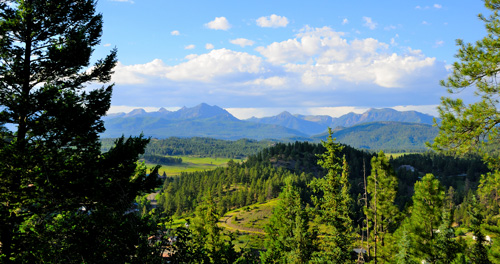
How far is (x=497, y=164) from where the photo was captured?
10555mm

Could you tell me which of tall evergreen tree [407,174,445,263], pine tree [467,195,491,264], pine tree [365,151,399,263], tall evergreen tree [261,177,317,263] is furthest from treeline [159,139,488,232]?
tall evergreen tree [407,174,445,263]

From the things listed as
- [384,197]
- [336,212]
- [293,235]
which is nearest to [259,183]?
[293,235]

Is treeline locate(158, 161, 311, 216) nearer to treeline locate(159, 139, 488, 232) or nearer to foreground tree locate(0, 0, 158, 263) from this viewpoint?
treeline locate(159, 139, 488, 232)

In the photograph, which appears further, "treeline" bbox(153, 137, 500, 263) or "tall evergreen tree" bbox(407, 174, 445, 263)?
"tall evergreen tree" bbox(407, 174, 445, 263)

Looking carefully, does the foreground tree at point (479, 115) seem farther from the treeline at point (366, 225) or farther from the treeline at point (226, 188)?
→ the treeline at point (226, 188)

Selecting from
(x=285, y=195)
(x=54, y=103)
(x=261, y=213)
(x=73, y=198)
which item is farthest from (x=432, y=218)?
(x=261, y=213)

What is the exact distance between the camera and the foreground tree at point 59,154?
934 centimetres

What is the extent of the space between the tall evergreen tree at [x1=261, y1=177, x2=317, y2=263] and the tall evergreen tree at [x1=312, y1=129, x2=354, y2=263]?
3768 mm

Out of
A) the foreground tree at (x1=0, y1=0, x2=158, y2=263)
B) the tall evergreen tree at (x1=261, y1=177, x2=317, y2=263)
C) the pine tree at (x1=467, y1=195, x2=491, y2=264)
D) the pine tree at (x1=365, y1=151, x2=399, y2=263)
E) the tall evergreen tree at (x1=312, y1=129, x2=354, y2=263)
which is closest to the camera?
the foreground tree at (x1=0, y1=0, x2=158, y2=263)

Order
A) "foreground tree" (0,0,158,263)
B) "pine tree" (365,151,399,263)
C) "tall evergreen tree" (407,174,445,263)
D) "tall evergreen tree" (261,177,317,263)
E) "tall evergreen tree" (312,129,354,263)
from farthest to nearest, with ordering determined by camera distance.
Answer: "pine tree" (365,151,399,263)
"tall evergreen tree" (407,174,445,263)
"tall evergreen tree" (261,177,317,263)
"tall evergreen tree" (312,129,354,263)
"foreground tree" (0,0,158,263)

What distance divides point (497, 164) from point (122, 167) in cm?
Result: 1520

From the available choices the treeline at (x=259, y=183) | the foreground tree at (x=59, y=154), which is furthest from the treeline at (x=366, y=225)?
the treeline at (x=259, y=183)

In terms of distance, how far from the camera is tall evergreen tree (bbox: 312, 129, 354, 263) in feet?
62.4

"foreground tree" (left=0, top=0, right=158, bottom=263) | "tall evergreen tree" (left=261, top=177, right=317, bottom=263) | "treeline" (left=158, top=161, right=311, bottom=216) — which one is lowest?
"treeline" (left=158, top=161, right=311, bottom=216)
